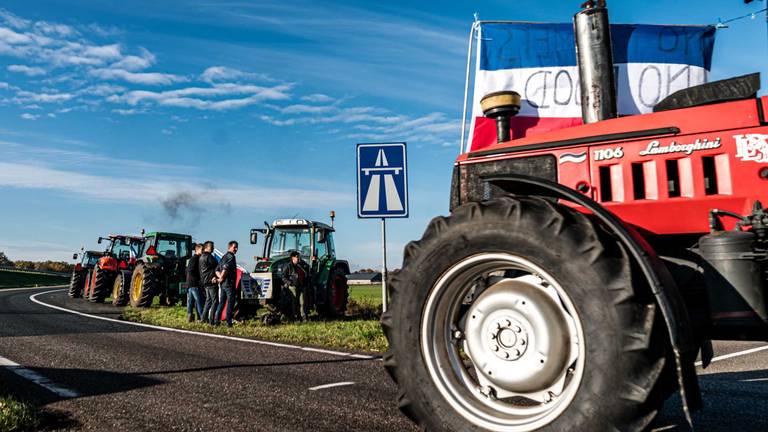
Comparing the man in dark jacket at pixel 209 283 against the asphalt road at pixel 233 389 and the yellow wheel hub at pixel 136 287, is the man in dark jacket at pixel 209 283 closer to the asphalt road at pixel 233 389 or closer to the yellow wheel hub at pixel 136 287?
the asphalt road at pixel 233 389

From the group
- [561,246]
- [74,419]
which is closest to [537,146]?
[561,246]

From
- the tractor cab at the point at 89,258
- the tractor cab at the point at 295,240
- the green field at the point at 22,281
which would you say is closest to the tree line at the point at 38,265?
the green field at the point at 22,281

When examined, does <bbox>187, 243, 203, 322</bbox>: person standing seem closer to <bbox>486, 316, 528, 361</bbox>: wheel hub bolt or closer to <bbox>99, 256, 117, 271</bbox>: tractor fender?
<bbox>99, 256, 117, 271</bbox>: tractor fender

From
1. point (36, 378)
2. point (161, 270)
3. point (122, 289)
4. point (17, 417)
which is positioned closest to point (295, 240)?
point (161, 270)

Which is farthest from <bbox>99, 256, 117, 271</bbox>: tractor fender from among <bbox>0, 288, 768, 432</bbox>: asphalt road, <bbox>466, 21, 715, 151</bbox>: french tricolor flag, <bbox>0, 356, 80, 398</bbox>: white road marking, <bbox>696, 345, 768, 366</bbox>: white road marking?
<bbox>696, 345, 768, 366</bbox>: white road marking

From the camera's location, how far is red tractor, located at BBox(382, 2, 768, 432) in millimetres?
1905

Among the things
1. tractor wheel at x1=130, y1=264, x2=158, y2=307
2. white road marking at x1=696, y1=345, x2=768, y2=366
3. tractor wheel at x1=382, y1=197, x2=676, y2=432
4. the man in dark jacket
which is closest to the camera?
tractor wheel at x1=382, y1=197, x2=676, y2=432

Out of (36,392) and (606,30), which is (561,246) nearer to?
(606,30)

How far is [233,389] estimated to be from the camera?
385 centimetres

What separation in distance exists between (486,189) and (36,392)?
3.58 meters

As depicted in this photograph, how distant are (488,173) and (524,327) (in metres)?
1.02

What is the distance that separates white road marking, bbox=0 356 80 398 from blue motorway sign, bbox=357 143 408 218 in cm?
392

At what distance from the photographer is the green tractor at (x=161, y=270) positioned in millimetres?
14052

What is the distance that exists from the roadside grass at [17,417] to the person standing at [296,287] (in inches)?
290
